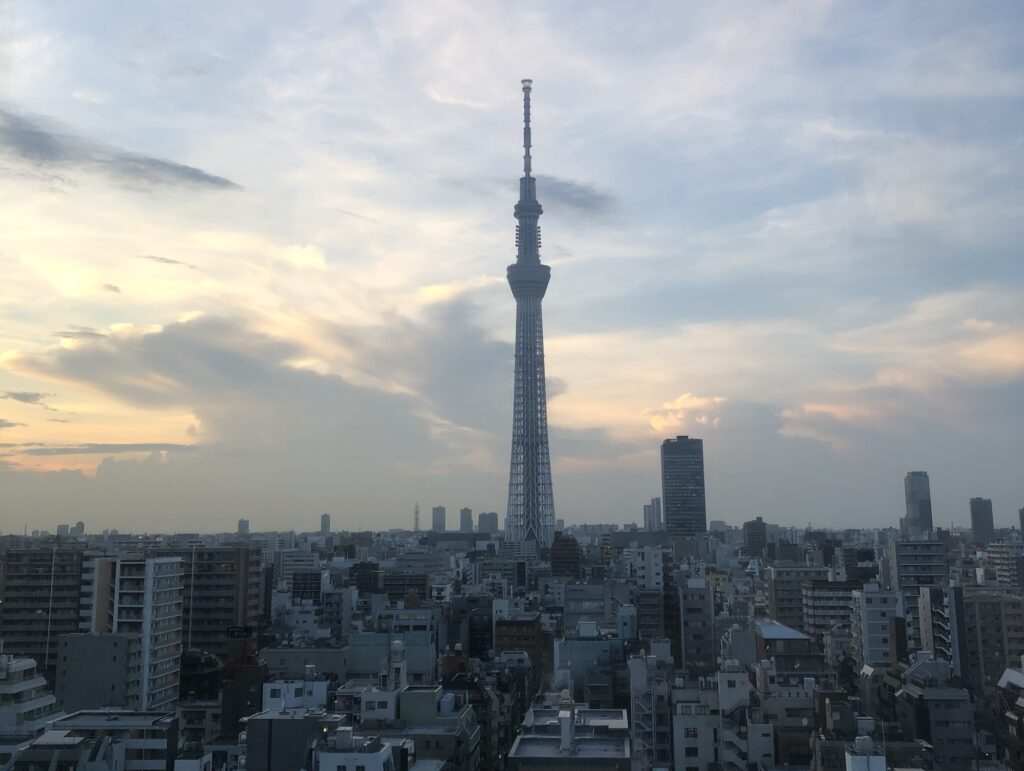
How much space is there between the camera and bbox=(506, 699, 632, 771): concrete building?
12.6 m

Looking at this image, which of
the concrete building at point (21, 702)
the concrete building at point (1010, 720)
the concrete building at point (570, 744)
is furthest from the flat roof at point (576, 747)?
the concrete building at point (21, 702)

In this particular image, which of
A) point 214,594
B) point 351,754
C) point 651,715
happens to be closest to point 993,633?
point 651,715

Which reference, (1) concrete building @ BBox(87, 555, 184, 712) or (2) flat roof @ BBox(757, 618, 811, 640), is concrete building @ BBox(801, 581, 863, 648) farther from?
(1) concrete building @ BBox(87, 555, 184, 712)

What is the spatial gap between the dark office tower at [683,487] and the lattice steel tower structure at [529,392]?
1455 inches

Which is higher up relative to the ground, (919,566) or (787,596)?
(919,566)

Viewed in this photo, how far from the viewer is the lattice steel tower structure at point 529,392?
79.1 meters

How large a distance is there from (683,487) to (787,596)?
80932 mm

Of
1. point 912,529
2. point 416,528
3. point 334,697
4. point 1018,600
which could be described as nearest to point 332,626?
point 334,697

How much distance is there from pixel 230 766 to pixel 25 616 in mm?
15483

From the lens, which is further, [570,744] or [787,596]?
[787,596]

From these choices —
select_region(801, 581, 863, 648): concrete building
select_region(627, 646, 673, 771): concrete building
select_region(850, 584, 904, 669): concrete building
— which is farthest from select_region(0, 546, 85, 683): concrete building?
select_region(801, 581, 863, 648): concrete building

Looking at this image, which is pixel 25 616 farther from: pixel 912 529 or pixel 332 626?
pixel 912 529

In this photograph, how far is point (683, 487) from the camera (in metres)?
115

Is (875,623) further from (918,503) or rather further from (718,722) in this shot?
(918,503)
